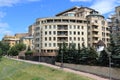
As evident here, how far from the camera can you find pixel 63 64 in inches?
2847

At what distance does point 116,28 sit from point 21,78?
32671 millimetres

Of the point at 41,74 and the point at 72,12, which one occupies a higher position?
the point at 72,12

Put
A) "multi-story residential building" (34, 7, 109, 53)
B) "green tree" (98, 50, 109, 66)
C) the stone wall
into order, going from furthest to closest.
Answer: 1. "multi-story residential building" (34, 7, 109, 53)
2. "green tree" (98, 50, 109, 66)
3. the stone wall

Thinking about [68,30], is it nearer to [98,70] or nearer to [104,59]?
[104,59]

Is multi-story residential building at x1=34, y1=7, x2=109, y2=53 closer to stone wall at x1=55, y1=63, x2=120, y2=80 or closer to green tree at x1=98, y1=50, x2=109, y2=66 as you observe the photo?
stone wall at x1=55, y1=63, x2=120, y2=80

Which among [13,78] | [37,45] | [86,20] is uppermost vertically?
[86,20]

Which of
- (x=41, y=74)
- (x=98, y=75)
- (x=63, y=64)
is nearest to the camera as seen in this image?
(x=98, y=75)

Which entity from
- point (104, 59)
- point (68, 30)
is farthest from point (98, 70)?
point (68, 30)

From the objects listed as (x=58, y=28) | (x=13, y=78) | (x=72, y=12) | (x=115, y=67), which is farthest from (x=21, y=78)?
(x=72, y=12)

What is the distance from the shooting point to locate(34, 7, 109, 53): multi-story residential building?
4739 inches

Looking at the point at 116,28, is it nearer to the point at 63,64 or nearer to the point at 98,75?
the point at 63,64

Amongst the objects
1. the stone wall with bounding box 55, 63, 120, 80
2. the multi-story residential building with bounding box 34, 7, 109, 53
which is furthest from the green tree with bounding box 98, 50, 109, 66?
the multi-story residential building with bounding box 34, 7, 109, 53

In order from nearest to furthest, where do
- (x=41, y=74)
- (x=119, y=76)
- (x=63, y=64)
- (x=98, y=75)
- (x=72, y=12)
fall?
(x=119, y=76)
(x=98, y=75)
(x=41, y=74)
(x=63, y=64)
(x=72, y=12)

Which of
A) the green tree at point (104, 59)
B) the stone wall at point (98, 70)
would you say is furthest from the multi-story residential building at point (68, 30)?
the green tree at point (104, 59)
